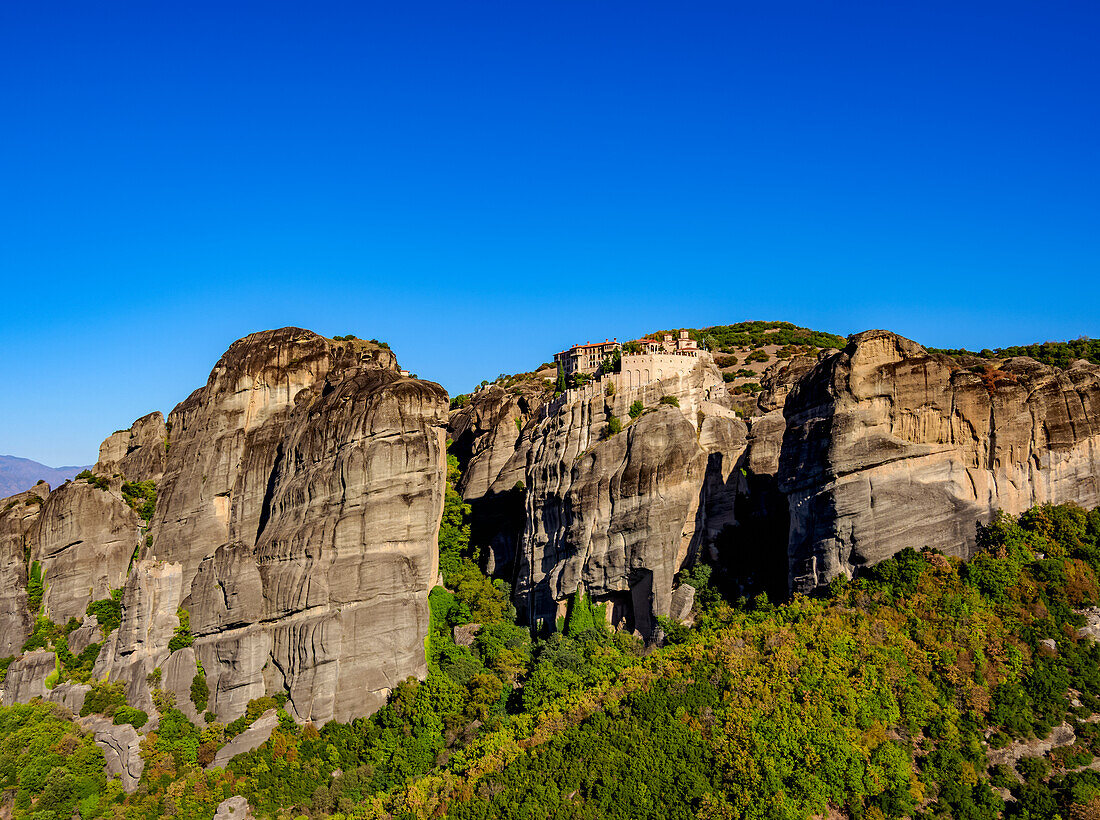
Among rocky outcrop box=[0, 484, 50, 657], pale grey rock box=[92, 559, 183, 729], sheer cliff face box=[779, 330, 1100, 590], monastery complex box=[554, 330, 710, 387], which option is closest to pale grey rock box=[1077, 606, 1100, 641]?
Answer: sheer cliff face box=[779, 330, 1100, 590]

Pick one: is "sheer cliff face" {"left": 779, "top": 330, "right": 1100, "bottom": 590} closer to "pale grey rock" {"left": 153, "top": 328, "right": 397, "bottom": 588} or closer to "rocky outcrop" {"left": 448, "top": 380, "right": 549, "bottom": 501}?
"rocky outcrop" {"left": 448, "top": 380, "right": 549, "bottom": 501}

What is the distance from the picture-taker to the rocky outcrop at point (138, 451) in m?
78.0

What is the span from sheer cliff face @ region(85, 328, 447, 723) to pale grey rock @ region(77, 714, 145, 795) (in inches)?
96.2

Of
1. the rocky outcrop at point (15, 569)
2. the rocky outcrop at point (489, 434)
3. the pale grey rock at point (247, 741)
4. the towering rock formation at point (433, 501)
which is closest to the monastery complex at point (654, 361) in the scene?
the towering rock formation at point (433, 501)

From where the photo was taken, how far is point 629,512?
6053 cm

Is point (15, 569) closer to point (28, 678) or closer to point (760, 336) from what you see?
point (28, 678)

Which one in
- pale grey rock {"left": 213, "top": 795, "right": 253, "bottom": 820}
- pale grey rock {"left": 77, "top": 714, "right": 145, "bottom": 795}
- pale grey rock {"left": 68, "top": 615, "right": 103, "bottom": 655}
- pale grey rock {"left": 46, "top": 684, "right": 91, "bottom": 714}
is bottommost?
pale grey rock {"left": 213, "top": 795, "right": 253, "bottom": 820}

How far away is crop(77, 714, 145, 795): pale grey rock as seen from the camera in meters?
59.6

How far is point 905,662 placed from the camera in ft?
148

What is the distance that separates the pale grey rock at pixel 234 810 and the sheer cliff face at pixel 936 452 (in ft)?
108

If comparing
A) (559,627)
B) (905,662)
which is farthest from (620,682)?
(905,662)

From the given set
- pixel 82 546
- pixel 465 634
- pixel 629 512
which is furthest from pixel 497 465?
pixel 82 546

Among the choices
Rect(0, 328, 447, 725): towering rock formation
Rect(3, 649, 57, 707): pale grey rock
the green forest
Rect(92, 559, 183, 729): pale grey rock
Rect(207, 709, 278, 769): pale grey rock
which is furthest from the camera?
Rect(3, 649, 57, 707): pale grey rock

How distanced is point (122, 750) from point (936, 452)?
49364 mm
